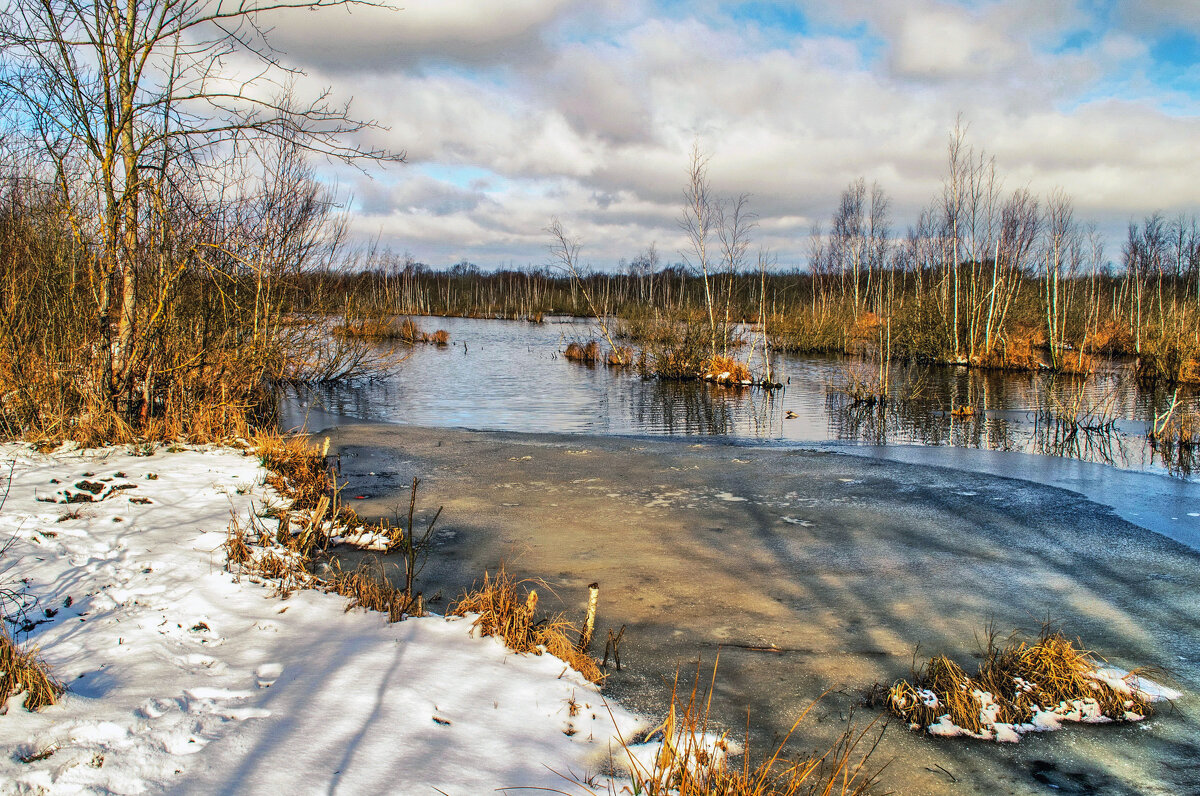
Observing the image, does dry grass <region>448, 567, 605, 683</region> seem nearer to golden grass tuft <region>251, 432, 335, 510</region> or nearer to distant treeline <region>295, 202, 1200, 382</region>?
golden grass tuft <region>251, 432, 335, 510</region>

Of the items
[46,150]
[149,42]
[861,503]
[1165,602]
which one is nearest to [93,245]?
[46,150]

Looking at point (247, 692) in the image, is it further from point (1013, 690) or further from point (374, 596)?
point (1013, 690)

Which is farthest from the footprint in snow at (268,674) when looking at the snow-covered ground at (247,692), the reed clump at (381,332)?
the reed clump at (381,332)

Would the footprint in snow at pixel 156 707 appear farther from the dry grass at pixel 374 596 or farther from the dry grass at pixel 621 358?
the dry grass at pixel 621 358

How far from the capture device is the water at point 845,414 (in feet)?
32.8

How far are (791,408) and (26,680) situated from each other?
54.8 feet

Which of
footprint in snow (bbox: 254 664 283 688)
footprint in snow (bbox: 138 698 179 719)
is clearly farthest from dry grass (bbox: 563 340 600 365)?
footprint in snow (bbox: 138 698 179 719)

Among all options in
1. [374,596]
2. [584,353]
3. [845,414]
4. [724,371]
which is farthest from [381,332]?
[374,596]

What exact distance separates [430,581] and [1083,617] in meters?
4.70

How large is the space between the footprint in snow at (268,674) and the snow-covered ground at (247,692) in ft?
0.03

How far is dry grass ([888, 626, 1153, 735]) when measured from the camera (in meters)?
3.52

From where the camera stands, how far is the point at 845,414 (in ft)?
55.6

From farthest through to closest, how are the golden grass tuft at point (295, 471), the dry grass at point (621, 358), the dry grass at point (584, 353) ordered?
the dry grass at point (584, 353) < the dry grass at point (621, 358) < the golden grass tuft at point (295, 471)

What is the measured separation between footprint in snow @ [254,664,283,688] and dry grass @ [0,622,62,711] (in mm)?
785
